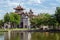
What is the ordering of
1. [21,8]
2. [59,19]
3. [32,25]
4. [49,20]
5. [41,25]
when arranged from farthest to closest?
1. [21,8]
2. [32,25]
3. [41,25]
4. [49,20]
5. [59,19]

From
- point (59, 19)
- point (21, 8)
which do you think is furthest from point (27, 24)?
point (59, 19)

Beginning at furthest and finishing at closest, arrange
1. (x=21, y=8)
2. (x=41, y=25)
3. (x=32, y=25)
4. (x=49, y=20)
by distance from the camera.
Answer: (x=21, y=8), (x=32, y=25), (x=41, y=25), (x=49, y=20)

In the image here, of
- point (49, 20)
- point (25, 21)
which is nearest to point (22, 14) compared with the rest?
point (25, 21)

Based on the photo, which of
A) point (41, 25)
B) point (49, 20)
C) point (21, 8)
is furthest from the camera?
point (21, 8)

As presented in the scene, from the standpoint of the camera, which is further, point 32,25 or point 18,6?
point 18,6

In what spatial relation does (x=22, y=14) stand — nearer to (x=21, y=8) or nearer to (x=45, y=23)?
(x=21, y=8)

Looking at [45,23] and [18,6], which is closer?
[45,23]

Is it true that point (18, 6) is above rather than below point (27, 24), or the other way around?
above

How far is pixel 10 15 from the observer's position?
275ft

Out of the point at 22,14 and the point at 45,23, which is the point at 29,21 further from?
the point at 45,23

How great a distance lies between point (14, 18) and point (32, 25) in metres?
13.8

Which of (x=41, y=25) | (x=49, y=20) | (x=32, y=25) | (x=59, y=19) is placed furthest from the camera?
(x=32, y=25)

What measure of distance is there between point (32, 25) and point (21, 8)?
15.6m

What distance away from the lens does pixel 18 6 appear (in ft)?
362
